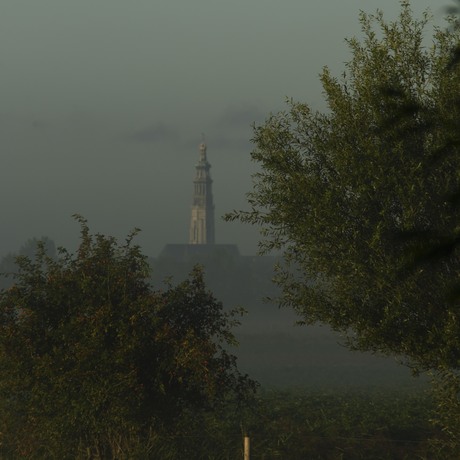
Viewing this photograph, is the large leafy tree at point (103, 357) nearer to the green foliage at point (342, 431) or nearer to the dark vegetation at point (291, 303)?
the dark vegetation at point (291, 303)

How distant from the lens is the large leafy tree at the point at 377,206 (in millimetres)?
22453

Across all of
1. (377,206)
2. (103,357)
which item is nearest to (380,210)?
(377,206)

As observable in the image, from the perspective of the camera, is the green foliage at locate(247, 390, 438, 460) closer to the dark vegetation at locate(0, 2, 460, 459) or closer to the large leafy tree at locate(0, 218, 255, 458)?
the dark vegetation at locate(0, 2, 460, 459)

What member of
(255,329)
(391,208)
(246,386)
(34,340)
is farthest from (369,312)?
(255,329)

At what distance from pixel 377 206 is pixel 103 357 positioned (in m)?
9.67

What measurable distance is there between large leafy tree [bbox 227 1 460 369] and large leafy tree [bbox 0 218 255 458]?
4.21m

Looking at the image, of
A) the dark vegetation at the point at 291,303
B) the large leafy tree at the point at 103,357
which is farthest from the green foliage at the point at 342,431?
the large leafy tree at the point at 103,357

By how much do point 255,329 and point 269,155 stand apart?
447 feet

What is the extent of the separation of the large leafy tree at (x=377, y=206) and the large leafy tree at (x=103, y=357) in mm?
4207

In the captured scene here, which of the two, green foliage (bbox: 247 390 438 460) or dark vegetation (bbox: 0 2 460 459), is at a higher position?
dark vegetation (bbox: 0 2 460 459)

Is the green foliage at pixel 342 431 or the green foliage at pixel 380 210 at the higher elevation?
the green foliage at pixel 380 210

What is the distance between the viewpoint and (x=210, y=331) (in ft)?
85.1

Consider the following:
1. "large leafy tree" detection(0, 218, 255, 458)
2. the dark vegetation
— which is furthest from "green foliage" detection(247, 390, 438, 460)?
"large leafy tree" detection(0, 218, 255, 458)

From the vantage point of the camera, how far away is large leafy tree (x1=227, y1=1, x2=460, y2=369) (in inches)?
884
